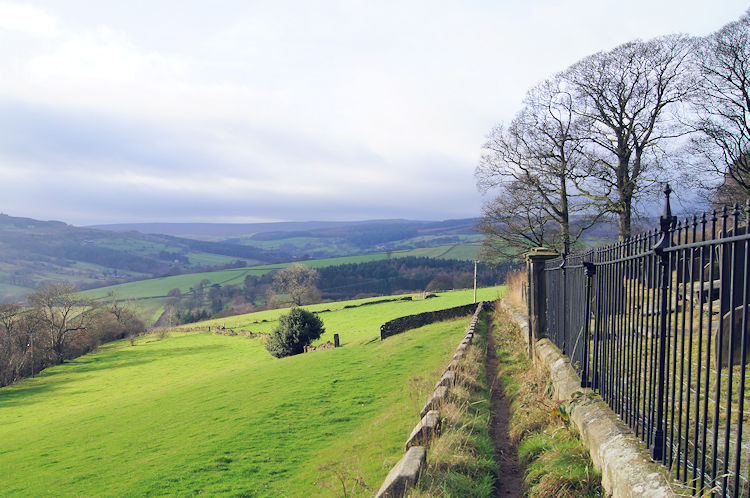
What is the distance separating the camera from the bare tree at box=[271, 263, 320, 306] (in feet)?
213

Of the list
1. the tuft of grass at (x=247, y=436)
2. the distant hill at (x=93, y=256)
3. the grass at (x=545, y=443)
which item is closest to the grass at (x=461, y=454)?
the grass at (x=545, y=443)

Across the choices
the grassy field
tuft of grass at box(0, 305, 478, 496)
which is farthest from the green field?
tuft of grass at box(0, 305, 478, 496)

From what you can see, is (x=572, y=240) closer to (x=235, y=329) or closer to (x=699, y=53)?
(x=699, y=53)

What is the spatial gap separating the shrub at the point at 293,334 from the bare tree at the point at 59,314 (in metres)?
23.9

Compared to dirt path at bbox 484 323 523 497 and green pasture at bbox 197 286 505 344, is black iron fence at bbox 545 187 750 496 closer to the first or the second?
dirt path at bbox 484 323 523 497

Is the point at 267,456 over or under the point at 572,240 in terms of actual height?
under

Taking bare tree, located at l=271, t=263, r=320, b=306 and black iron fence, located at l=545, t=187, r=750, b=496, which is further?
bare tree, located at l=271, t=263, r=320, b=306

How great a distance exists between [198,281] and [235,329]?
56203 mm

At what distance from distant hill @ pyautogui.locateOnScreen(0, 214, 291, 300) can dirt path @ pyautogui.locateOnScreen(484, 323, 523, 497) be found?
122 meters

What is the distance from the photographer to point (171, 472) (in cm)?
799

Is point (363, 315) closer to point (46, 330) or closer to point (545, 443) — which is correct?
point (46, 330)

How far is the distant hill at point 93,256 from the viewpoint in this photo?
127500 mm

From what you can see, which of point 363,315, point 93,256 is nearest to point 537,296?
point 363,315

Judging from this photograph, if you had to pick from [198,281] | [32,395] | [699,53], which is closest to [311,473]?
[699,53]
